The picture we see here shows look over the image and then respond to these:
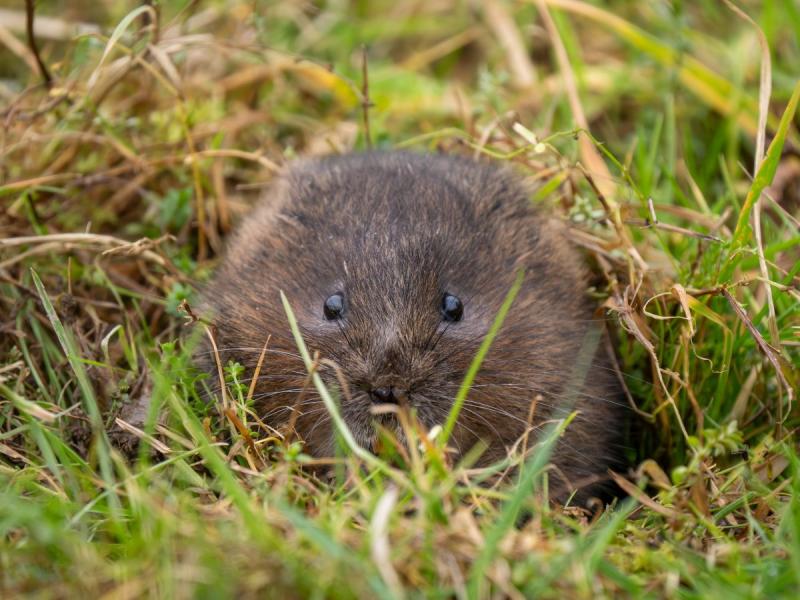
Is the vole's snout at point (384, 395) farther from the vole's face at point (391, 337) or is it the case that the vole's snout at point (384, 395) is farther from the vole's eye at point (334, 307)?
the vole's eye at point (334, 307)

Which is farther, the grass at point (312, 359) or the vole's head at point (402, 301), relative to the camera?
the vole's head at point (402, 301)

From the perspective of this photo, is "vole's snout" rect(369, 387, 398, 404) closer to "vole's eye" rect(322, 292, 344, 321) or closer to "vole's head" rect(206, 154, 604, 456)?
"vole's head" rect(206, 154, 604, 456)

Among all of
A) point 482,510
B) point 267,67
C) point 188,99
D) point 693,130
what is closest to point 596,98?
point 693,130

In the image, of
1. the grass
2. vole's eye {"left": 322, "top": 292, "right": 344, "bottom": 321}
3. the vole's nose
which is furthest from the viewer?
vole's eye {"left": 322, "top": 292, "right": 344, "bottom": 321}

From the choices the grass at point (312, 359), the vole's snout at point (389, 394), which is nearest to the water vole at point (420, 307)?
the vole's snout at point (389, 394)

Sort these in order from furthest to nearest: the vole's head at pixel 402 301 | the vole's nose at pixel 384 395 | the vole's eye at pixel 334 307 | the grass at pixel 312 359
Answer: the vole's eye at pixel 334 307, the vole's head at pixel 402 301, the vole's nose at pixel 384 395, the grass at pixel 312 359

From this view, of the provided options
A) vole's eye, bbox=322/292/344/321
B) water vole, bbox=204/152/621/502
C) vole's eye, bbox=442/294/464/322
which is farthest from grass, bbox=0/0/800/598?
vole's eye, bbox=442/294/464/322

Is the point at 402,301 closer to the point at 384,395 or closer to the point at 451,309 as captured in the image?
the point at 451,309

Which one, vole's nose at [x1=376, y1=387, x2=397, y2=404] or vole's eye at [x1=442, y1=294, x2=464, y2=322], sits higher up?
vole's eye at [x1=442, y1=294, x2=464, y2=322]
